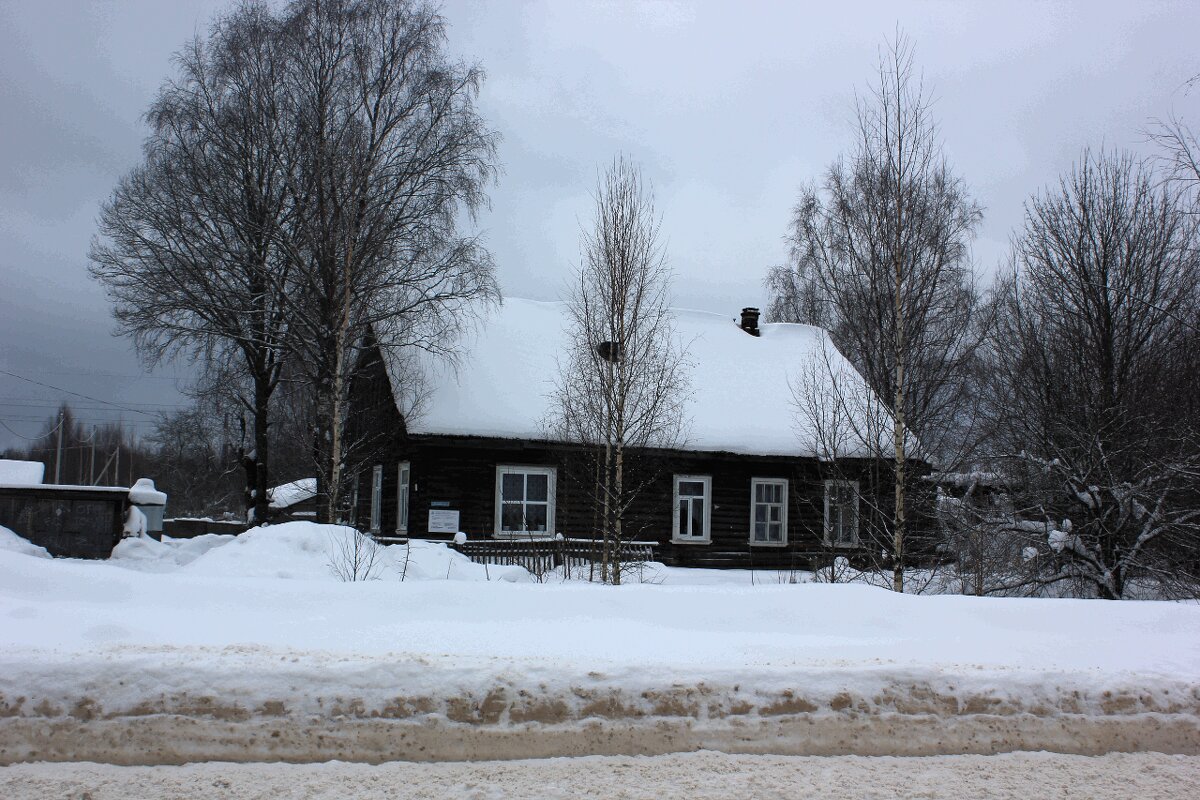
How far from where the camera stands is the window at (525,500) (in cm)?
1922

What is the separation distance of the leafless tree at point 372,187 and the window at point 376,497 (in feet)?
12.3

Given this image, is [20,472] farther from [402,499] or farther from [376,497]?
[376,497]

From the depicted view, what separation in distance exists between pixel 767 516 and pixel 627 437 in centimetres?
810

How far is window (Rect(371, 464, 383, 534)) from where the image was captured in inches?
891

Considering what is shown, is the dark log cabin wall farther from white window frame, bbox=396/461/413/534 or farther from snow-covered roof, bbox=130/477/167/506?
snow-covered roof, bbox=130/477/167/506

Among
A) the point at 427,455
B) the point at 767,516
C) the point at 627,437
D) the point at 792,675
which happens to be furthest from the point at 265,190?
the point at 792,675

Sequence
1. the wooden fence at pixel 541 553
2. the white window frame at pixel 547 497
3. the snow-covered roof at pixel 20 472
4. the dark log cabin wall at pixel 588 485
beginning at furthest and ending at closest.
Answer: the white window frame at pixel 547 497 → the dark log cabin wall at pixel 588 485 → the snow-covered roof at pixel 20 472 → the wooden fence at pixel 541 553

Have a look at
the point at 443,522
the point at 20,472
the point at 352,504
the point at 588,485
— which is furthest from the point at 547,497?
the point at 20,472

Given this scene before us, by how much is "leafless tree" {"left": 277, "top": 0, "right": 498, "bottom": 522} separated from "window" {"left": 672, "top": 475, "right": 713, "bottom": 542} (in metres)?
6.51

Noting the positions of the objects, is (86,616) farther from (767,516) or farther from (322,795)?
(767,516)

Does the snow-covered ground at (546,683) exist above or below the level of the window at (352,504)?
below

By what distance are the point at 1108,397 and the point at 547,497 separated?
1169 cm

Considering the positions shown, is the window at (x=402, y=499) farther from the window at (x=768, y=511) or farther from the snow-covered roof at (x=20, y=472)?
the window at (x=768, y=511)

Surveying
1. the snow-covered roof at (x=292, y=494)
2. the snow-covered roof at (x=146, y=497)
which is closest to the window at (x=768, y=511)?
the snow-covered roof at (x=146, y=497)
